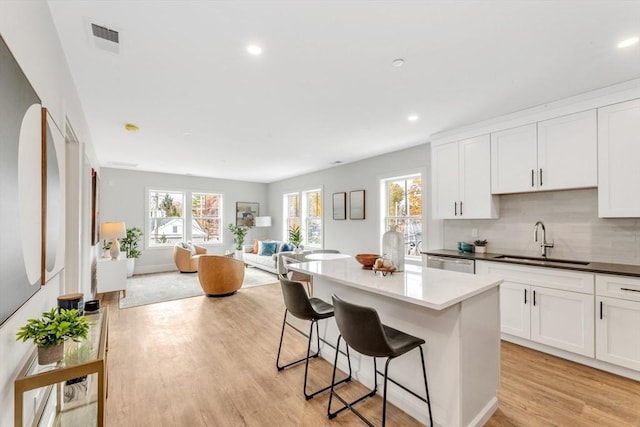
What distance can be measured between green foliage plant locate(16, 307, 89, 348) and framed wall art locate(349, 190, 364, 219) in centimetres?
472

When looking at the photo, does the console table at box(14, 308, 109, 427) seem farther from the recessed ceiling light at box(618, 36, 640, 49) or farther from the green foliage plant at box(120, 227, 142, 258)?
the green foliage plant at box(120, 227, 142, 258)

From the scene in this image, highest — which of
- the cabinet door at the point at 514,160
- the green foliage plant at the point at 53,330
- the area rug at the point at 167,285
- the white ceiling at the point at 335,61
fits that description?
the white ceiling at the point at 335,61

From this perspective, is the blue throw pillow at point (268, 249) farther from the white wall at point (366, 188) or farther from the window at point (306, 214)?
the white wall at point (366, 188)

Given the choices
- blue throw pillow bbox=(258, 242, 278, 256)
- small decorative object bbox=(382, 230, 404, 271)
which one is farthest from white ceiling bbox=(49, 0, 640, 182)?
blue throw pillow bbox=(258, 242, 278, 256)

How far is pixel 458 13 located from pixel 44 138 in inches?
95.8

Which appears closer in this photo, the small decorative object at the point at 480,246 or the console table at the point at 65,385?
the console table at the point at 65,385

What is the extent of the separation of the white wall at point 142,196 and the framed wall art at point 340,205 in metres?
3.66

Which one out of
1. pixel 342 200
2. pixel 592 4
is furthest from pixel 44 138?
pixel 342 200

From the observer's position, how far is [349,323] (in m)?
1.71

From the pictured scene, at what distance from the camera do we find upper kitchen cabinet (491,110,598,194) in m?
2.82

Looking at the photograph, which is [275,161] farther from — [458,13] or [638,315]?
[638,315]

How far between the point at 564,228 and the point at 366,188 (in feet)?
10.1

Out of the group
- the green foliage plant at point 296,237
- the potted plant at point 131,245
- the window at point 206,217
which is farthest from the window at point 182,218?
the green foliage plant at point 296,237

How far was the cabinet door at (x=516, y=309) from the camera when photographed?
2.98 metres
